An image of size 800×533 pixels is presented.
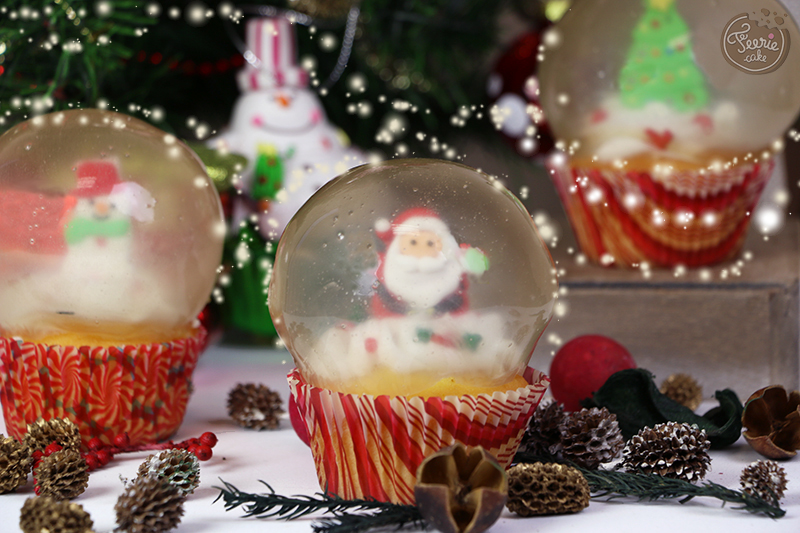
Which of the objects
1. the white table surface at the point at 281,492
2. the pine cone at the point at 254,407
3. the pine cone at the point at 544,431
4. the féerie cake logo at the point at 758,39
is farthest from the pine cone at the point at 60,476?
the féerie cake logo at the point at 758,39

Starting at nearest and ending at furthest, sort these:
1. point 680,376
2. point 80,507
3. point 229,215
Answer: point 80,507
point 680,376
point 229,215

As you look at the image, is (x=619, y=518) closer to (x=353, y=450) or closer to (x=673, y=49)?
(x=353, y=450)

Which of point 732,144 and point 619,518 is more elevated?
point 732,144

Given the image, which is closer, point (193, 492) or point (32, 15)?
point (193, 492)

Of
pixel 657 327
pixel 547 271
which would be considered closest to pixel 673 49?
pixel 657 327

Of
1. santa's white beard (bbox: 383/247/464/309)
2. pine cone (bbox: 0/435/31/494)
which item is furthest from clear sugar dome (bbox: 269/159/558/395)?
pine cone (bbox: 0/435/31/494)

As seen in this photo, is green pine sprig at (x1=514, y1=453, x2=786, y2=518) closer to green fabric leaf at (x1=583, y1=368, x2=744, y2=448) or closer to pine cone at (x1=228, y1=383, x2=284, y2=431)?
green fabric leaf at (x1=583, y1=368, x2=744, y2=448)

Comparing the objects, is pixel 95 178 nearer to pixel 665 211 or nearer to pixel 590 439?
pixel 590 439
